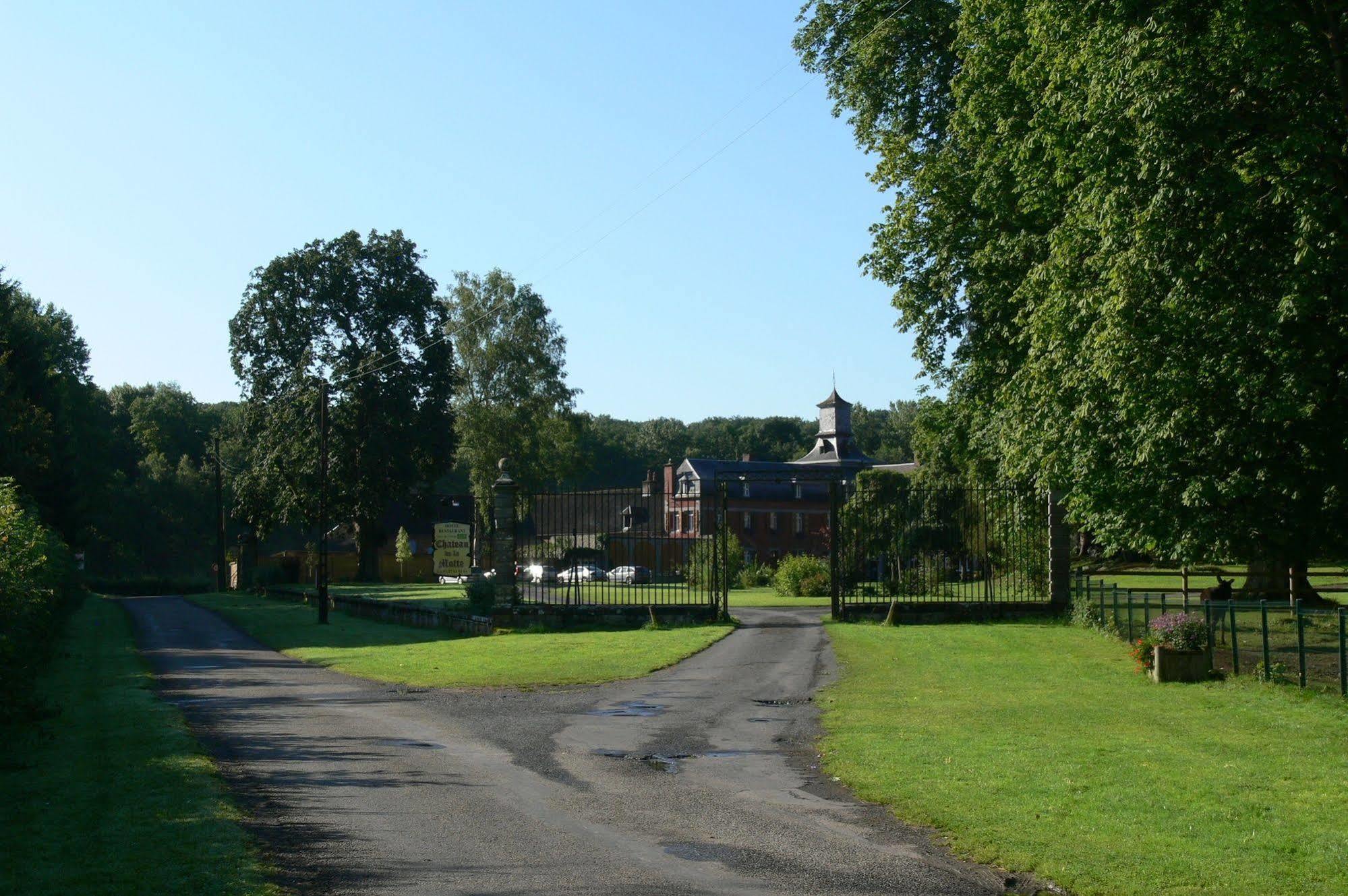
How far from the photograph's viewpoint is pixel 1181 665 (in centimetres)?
1686

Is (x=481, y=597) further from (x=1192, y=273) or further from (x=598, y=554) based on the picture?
(x=1192, y=273)

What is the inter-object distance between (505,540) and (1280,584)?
60.6 ft

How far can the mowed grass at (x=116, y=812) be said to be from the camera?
7.07 m

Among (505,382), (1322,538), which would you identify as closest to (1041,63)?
(1322,538)

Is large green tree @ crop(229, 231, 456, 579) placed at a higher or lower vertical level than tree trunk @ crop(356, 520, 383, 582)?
higher

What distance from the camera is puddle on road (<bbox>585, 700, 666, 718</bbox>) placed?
14.7 m

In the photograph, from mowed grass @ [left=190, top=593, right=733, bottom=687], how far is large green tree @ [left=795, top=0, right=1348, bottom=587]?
7851 millimetres

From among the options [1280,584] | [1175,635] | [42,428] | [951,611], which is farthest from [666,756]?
[42,428]

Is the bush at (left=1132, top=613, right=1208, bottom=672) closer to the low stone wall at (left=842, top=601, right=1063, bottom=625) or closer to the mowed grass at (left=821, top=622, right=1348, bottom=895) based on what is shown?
the mowed grass at (left=821, top=622, right=1348, bottom=895)

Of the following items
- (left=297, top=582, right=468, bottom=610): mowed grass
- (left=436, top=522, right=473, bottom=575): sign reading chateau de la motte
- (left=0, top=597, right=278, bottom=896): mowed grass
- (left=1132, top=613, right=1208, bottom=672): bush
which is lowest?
(left=297, top=582, right=468, bottom=610): mowed grass

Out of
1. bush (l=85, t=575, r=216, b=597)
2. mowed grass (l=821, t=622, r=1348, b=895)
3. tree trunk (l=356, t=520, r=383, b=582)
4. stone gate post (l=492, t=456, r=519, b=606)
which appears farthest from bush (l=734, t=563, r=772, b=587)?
bush (l=85, t=575, r=216, b=597)

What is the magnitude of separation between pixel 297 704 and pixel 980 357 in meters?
16.9

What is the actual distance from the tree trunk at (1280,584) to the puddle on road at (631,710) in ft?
41.1

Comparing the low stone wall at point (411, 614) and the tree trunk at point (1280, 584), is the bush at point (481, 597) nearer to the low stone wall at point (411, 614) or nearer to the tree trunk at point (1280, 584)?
the low stone wall at point (411, 614)
